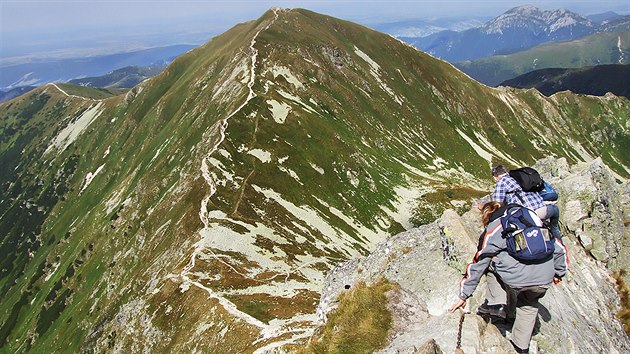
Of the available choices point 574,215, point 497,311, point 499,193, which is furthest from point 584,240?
point 499,193

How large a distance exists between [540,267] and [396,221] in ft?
409


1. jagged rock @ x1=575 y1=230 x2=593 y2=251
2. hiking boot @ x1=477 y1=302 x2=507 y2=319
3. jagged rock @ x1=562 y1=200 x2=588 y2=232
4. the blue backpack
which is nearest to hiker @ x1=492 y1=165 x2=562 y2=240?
the blue backpack

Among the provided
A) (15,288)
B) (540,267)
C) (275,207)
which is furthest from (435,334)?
(15,288)

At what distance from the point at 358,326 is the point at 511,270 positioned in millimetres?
10624

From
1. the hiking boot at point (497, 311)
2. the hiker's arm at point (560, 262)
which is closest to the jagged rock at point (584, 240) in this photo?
the hiking boot at point (497, 311)

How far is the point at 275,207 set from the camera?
99375 millimetres

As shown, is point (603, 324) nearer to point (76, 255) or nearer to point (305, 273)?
point (305, 273)

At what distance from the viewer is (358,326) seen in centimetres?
2231

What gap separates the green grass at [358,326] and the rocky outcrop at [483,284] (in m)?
0.65

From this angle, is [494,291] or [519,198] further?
[494,291]

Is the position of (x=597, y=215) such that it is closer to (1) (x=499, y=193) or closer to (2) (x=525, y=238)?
(1) (x=499, y=193)

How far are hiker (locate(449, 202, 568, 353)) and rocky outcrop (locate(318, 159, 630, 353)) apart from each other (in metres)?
2.30

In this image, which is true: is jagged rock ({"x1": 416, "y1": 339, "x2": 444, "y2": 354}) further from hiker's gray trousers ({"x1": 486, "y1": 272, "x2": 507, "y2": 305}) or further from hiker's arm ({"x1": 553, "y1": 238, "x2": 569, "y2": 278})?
hiker's arm ({"x1": 553, "y1": 238, "x2": 569, "y2": 278})

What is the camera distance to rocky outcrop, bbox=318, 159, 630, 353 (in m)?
18.2
